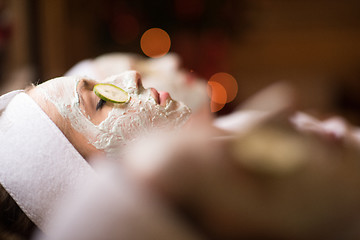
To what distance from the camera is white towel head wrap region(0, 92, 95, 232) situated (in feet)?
2.85

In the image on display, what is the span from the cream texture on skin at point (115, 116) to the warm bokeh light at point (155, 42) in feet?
6.11

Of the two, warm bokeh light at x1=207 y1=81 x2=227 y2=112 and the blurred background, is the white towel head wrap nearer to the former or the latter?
the blurred background

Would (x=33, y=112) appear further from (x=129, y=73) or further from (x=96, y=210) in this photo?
(x=96, y=210)

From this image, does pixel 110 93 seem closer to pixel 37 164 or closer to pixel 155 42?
pixel 37 164

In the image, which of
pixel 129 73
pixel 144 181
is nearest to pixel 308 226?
pixel 144 181

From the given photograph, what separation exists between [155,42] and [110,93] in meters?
1.99

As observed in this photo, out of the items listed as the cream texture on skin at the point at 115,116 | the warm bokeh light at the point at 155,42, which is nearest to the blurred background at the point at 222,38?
the warm bokeh light at the point at 155,42

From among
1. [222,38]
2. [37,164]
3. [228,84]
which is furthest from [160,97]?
[228,84]

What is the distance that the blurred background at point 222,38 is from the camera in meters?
2.52

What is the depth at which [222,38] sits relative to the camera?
2.78 meters

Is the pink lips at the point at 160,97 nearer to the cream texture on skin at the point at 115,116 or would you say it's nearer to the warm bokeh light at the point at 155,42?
the cream texture on skin at the point at 115,116

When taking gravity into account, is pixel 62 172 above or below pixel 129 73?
below

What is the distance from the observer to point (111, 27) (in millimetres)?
2809

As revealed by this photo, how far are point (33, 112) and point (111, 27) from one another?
6.78 ft
